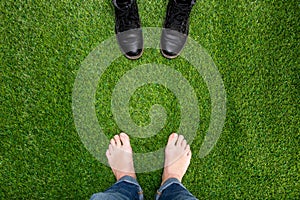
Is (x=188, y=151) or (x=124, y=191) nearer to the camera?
(x=124, y=191)

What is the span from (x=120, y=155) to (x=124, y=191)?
6.9 inches

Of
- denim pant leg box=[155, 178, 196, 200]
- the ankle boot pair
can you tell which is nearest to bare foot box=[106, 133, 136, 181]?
denim pant leg box=[155, 178, 196, 200]

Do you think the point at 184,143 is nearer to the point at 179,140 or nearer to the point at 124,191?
the point at 179,140

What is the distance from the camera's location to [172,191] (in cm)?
137

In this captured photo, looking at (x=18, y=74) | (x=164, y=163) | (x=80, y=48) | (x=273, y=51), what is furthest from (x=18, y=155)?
(x=273, y=51)

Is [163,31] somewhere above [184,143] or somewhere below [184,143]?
above

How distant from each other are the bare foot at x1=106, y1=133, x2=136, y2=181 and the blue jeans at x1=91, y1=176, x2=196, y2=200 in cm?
5

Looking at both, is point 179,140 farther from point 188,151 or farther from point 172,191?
point 172,191

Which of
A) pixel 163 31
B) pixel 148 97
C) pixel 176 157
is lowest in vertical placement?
pixel 176 157

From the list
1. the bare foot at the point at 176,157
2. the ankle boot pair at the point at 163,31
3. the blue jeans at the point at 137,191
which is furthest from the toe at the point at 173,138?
the ankle boot pair at the point at 163,31

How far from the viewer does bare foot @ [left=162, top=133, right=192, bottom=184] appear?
1474 millimetres

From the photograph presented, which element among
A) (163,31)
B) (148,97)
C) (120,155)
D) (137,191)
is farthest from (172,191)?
(163,31)

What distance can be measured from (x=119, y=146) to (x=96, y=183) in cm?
19

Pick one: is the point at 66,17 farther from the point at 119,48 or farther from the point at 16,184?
the point at 16,184
